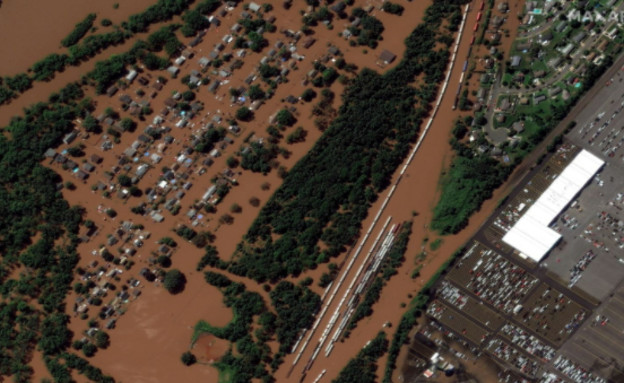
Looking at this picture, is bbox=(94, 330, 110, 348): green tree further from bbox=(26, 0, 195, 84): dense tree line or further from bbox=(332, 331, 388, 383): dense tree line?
bbox=(26, 0, 195, 84): dense tree line

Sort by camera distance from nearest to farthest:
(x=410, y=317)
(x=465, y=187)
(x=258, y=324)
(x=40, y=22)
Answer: (x=410, y=317) < (x=258, y=324) < (x=465, y=187) < (x=40, y=22)

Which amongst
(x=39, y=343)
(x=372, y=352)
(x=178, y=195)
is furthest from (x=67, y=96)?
(x=372, y=352)

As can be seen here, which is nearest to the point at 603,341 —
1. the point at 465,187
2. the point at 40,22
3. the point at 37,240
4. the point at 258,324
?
the point at 465,187

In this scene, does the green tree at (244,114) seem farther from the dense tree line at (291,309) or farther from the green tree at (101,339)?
the green tree at (101,339)

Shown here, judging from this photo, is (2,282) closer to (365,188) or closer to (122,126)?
(122,126)

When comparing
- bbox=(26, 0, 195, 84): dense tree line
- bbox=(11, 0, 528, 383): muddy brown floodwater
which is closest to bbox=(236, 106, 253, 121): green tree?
bbox=(11, 0, 528, 383): muddy brown floodwater

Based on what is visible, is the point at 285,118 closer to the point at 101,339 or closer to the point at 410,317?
the point at 410,317
